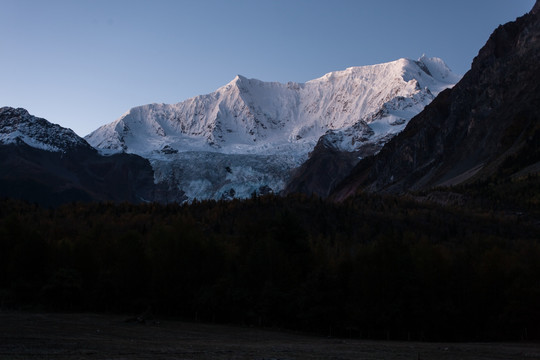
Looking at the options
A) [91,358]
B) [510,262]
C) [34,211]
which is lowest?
[91,358]

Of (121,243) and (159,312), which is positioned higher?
(121,243)

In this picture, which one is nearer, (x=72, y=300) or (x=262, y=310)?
(x=262, y=310)

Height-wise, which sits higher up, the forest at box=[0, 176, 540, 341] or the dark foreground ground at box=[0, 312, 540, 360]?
the forest at box=[0, 176, 540, 341]

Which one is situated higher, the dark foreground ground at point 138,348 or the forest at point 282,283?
the forest at point 282,283

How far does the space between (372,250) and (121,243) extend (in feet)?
99.1

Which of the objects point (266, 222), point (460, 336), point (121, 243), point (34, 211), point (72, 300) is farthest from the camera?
point (34, 211)

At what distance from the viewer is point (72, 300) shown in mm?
66688

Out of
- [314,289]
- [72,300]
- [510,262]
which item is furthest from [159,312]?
[510,262]

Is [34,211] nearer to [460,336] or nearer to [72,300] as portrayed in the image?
[72,300]

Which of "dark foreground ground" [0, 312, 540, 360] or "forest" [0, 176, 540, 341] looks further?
"forest" [0, 176, 540, 341]

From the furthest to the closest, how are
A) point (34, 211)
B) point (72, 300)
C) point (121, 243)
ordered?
point (34, 211) < point (121, 243) < point (72, 300)

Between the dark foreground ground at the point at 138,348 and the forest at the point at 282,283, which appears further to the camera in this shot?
the forest at the point at 282,283

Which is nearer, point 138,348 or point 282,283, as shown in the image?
point 138,348

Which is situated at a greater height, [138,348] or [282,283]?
[282,283]
